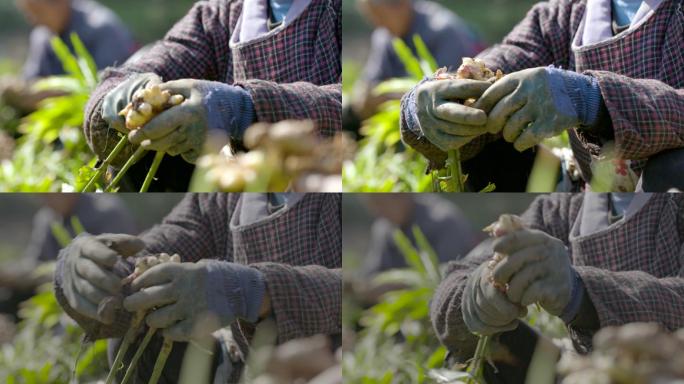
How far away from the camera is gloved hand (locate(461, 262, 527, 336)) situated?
1877 millimetres

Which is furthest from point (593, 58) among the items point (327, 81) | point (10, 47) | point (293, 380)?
point (10, 47)

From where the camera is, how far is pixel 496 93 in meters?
1.78

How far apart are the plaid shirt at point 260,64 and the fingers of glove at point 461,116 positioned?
27 cm

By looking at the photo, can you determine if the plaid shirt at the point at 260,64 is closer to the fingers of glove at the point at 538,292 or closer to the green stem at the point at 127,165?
the green stem at the point at 127,165

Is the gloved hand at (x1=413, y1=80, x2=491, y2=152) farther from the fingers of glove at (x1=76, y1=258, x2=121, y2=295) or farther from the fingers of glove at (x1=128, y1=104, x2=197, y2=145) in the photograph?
the fingers of glove at (x1=76, y1=258, x2=121, y2=295)

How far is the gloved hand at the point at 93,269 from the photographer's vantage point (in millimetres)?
1947

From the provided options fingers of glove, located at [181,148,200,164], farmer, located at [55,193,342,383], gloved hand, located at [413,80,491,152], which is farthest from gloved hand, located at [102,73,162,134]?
gloved hand, located at [413,80,491,152]

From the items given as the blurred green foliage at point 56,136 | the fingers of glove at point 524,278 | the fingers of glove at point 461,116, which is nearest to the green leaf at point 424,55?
the fingers of glove at point 461,116

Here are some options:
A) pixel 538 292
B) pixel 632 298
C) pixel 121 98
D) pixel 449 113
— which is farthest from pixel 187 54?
pixel 632 298

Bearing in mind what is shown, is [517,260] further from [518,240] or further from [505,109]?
[505,109]

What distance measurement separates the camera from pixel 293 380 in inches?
66.1

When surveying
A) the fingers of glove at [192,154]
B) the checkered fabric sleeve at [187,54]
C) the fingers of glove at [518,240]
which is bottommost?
the fingers of glove at [518,240]

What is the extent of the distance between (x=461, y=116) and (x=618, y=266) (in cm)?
42

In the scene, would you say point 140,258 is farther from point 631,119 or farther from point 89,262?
point 631,119
